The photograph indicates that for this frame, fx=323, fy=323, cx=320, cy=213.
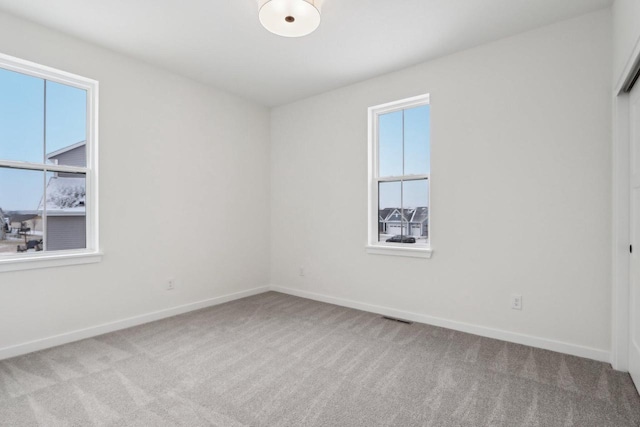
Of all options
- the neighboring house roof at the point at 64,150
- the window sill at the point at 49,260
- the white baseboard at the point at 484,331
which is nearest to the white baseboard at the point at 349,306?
the white baseboard at the point at 484,331

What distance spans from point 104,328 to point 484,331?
3605 mm

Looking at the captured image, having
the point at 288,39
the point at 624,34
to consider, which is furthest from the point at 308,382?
the point at 624,34

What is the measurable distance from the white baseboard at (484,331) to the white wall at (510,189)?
2 cm

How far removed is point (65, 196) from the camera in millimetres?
2994

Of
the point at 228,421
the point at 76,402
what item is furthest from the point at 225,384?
the point at 76,402

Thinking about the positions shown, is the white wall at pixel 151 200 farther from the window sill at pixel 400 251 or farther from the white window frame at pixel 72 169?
the window sill at pixel 400 251

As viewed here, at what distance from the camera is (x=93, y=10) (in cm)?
255

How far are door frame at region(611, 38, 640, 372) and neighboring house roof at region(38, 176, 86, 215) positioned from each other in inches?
177

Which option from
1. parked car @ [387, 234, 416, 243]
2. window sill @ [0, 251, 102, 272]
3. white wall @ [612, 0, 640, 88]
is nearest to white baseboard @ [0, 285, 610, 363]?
window sill @ [0, 251, 102, 272]

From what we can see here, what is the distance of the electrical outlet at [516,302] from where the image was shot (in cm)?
285

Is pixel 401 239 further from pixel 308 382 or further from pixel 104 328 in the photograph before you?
pixel 104 328

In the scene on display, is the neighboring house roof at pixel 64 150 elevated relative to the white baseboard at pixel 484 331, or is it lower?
elevated

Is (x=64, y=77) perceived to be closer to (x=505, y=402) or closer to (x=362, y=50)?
(x=362, y=50)

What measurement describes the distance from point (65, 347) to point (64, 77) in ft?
7.89
